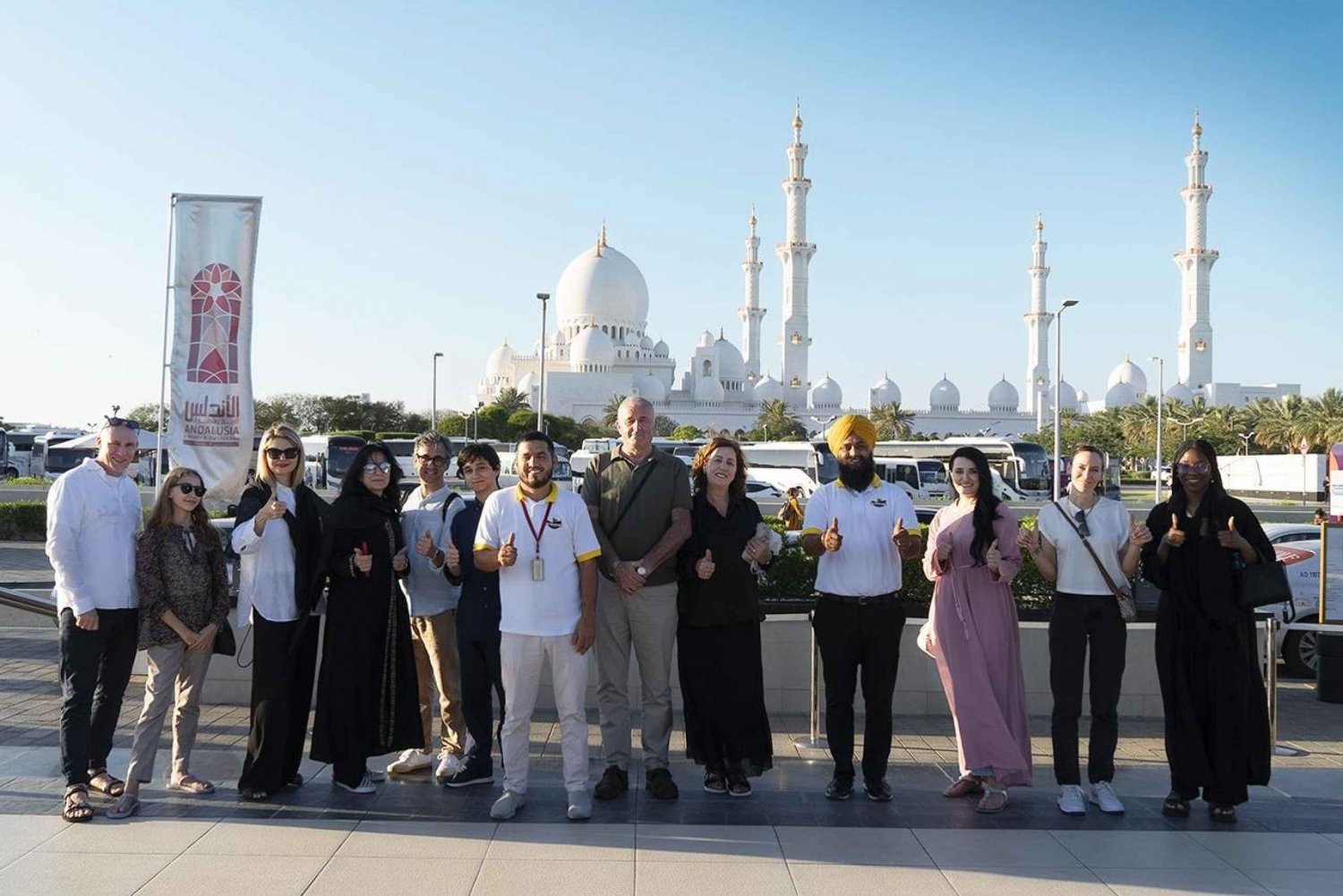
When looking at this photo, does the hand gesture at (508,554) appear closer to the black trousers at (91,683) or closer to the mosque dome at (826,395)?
the black trousers at (91,683)

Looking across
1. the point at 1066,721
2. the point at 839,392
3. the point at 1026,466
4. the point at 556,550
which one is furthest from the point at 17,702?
the point at 839,392

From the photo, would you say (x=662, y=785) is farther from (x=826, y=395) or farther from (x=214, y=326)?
(x=826, y=395)

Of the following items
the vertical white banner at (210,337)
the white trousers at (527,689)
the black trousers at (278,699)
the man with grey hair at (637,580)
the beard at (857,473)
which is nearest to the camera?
the white trousers at (527,689)

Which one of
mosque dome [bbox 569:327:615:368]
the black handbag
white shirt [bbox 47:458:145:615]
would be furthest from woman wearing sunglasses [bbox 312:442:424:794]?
mosque dome [bbox 569:327:615:368]

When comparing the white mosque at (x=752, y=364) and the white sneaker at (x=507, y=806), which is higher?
the white mosque at (x=752, y=364)

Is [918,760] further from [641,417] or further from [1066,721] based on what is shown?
[641,417]

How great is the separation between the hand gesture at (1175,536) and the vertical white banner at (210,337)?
6.44m

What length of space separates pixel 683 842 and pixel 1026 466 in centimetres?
3358

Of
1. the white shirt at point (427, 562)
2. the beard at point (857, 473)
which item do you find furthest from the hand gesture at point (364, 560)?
the beard at point (857, 473)

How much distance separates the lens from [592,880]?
161 inches

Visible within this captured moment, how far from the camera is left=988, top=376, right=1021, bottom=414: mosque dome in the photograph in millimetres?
89000

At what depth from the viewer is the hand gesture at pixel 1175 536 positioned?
16.6ft

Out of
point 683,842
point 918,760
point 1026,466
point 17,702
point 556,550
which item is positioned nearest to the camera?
point 683,842

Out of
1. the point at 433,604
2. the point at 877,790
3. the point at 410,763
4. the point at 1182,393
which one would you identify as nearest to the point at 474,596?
the point at 433,604
